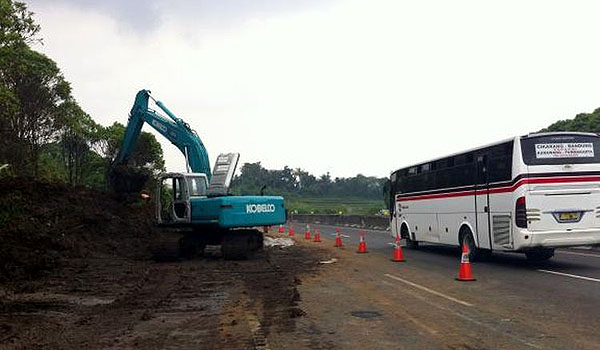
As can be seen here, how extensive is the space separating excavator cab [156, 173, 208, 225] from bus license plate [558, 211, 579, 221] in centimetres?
1096

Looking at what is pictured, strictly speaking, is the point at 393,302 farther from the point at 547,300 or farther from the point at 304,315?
the point at 547,300

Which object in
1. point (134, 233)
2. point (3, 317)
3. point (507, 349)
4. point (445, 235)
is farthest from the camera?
point (134, 233)

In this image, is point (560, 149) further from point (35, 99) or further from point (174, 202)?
point (35, 99)

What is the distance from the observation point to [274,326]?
811cm

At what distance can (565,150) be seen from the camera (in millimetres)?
14883

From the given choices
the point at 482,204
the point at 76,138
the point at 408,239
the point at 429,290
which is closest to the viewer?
the point at 429,290

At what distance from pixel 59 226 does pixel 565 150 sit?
15.1 metres

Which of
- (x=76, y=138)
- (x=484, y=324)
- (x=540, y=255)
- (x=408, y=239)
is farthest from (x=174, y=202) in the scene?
(x=76, y=138)

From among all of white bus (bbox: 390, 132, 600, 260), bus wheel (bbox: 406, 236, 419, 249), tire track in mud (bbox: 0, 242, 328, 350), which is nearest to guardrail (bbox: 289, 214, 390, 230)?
bus wheel (bbox: 406, 236, 419, 249)

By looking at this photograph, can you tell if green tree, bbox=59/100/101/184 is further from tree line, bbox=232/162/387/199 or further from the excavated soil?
tree line, bbox=232/162/387/199

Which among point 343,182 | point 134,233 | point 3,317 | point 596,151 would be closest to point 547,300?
point 596,151

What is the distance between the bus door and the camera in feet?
52.4

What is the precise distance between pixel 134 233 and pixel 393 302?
1377 cm

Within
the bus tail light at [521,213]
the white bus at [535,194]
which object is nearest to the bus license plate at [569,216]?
the white bus at [535,194]
